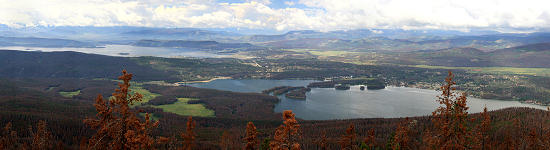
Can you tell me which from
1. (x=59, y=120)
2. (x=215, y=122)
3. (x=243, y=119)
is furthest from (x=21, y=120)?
(x=243, y=119)

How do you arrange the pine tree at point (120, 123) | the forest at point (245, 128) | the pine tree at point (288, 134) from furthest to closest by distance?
the pine tree at point (288, 134) < the forest at point (245, 128) < the pine tree at point (120, 123)

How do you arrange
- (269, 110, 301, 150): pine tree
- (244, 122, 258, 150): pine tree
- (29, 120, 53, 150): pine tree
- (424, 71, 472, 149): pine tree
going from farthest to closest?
1. (244, 122, 258, 150): pine tree
2. (29, 120, 53, 150): pine tree
3. (424, 71, 472, 149): pine tree
4. (269, 110, 301, 150): pine tree

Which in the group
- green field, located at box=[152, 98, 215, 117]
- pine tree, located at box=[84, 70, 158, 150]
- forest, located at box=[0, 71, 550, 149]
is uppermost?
pine tree, located at box=[84, 70, 158, 150]

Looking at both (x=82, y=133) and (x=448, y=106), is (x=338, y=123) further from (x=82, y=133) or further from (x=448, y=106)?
(x=448, y=106)

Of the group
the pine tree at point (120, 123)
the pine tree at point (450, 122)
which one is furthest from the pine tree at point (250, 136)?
the pine tree at point (450, 122)

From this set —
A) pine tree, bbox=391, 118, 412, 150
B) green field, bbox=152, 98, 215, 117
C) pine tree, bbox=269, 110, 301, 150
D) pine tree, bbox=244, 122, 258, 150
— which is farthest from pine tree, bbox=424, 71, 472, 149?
green field, bbox=152, 98, 215, 117

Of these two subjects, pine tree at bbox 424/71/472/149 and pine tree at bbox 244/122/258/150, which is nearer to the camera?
pine tree at bbox 424/71/472/149

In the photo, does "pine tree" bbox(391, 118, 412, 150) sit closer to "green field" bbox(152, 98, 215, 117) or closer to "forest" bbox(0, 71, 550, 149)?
"forest" bbox(0, 71, 550, 149)

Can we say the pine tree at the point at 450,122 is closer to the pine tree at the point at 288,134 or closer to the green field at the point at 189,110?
the pine tree at the point at 288,134
